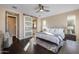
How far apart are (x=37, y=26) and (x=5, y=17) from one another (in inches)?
24.5

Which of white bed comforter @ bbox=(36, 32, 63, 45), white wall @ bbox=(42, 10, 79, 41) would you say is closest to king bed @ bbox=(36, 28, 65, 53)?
white bed comforter @ bbox=(36, 32, 63, 45)

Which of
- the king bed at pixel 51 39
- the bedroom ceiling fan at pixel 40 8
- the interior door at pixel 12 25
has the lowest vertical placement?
the king bed at pixel 51 39

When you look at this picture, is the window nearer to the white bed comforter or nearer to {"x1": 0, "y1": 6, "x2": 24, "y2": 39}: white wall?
the white bed comforter

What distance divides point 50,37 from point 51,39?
43mm

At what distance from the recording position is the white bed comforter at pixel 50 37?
1.74m

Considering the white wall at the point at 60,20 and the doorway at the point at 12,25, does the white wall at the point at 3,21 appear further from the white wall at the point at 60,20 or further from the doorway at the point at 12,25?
the white wall at the point at 60,20

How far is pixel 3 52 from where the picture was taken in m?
1.71

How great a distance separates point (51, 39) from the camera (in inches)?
69.5

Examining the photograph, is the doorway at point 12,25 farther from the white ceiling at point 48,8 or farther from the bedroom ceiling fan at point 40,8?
the bedroom ceiling fan at point 40,8

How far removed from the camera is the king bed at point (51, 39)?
1739 mm

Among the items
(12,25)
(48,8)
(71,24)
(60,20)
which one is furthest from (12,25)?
(71,24)

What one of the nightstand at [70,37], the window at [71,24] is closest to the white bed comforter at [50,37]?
the nightstand at [70,37]

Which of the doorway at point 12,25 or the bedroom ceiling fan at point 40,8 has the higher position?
the bedroom ceiling fan at point 40,8

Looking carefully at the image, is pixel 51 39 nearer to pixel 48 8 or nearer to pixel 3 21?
pixel 48 8
